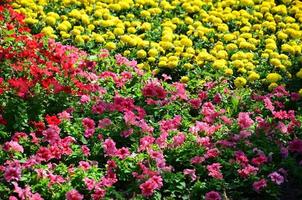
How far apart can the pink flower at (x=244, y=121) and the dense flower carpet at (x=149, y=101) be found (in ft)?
0.04

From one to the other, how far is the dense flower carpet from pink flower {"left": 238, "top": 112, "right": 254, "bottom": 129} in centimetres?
1

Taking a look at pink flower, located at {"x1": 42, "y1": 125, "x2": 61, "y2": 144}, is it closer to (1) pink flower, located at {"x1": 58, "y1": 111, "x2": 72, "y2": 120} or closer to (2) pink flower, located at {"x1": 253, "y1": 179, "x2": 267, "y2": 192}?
(1) pink flower, located at {"x1": 58, "y1": 111, "x2": 72, "y2": 120}

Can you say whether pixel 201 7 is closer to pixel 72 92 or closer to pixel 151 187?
pixel 72 92

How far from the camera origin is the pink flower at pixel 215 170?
4828 millimetres

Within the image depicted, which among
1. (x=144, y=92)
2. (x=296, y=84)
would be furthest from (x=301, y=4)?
(x=144, y=92)

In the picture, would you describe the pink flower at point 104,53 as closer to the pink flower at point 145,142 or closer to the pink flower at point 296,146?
the pink flower at point 145,142

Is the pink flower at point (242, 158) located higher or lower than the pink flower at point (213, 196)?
higher

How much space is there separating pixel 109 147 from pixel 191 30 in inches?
113

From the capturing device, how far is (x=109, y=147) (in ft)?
16.4

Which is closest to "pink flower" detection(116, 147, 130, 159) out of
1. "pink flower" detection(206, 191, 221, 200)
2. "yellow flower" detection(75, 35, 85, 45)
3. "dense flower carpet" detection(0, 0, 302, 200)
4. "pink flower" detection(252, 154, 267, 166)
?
"dense flower carpet" detection(0, 0, 302, 200)

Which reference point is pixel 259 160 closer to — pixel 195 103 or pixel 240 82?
pixel 195 103

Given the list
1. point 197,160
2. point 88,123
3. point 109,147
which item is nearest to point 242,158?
point 197,160

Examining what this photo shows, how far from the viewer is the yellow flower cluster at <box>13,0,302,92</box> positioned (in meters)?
6.69

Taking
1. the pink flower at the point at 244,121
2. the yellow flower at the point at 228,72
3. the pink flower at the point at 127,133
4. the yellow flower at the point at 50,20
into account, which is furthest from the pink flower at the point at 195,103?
the yellow flower at the point at 50,20
